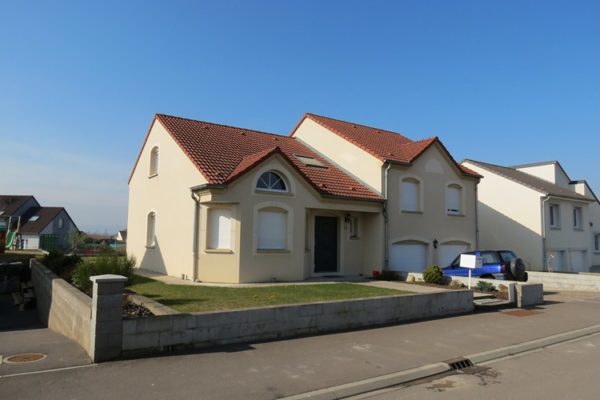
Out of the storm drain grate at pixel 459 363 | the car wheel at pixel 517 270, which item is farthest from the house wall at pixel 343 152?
the storm drain grate at pixel 459 363

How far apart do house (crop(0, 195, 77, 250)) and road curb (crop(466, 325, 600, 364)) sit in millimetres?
66359

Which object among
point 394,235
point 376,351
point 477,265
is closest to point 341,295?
point 376,351

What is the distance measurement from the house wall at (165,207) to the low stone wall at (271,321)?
7418 mm

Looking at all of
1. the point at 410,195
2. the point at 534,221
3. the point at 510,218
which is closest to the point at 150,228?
the point at 410,195

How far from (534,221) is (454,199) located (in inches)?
325

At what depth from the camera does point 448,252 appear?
2214 cm

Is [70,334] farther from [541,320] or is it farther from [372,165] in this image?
[372,165]

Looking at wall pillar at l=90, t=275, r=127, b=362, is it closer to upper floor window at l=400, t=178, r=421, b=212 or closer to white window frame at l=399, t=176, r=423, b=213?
white window frame at l=399, t=176, r=423, b=213

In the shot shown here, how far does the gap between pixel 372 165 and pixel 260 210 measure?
21.6 ft

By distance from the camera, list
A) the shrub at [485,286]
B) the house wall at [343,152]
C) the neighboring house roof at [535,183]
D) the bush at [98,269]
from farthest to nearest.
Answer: the neighboring house roof at [535,183]
the house wall at [343,152]
the shrub at [485,286]
the bush at [98,269]

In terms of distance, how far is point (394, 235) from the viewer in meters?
19.7

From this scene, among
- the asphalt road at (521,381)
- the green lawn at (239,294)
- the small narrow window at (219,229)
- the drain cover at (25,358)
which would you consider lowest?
the asphalt road at (521,381)

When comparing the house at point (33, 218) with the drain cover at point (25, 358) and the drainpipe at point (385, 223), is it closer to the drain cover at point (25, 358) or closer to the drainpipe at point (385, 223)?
the drainpipe at point (385, 223)

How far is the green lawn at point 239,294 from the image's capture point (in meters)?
10.2
